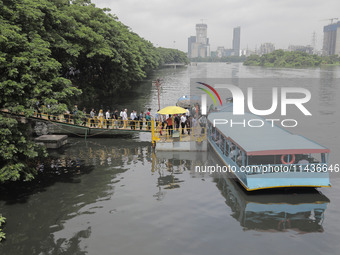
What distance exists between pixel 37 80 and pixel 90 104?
31.5 metres

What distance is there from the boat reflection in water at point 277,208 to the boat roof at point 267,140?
248cm

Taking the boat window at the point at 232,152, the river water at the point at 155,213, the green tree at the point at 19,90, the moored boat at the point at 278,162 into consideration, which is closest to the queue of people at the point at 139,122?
the river water at the point at 155,213

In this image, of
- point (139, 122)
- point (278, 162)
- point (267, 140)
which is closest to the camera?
point (278, 162)

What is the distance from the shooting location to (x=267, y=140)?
1788 centimetres

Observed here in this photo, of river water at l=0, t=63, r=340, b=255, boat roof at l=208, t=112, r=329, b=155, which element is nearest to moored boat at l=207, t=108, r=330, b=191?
boat roof at l=208, t=112, r=329, b=155

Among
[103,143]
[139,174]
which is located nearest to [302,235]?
[139,174]

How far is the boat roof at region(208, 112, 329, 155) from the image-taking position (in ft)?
53.1

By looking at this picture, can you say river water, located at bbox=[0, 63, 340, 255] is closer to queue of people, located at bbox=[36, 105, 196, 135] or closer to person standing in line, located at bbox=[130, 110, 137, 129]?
queue of people, located at bbox=[36, 105, 196, 135]

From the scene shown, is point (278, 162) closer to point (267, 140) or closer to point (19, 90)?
point (267, 140)

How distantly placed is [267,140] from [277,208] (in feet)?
12.8

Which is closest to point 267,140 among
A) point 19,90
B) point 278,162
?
point 278,162

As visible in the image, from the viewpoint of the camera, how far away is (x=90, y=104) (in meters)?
48.6

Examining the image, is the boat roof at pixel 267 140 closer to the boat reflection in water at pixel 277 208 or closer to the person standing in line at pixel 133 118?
the boat reflection in water at pixel 277 208

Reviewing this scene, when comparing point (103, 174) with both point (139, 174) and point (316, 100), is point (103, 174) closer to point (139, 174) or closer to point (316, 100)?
point (139, 174)
